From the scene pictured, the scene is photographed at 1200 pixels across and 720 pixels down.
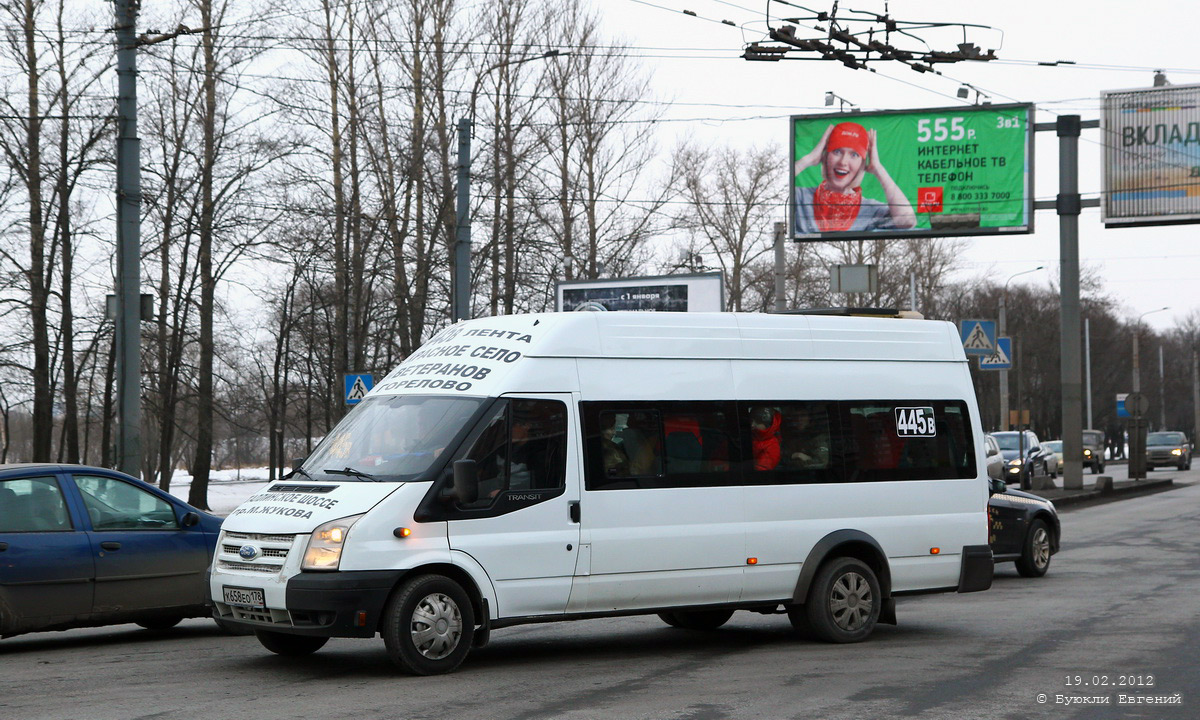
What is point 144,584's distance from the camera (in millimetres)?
10508

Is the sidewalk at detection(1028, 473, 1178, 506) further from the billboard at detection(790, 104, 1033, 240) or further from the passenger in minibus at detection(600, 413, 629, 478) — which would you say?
the passenger in minibus at detection(600, 413, 629, 478)

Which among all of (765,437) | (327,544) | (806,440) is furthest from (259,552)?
(806,440)

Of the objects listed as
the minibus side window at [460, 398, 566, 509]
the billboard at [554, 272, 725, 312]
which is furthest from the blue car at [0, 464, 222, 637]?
the billboard at [554, 272, 725, 312]

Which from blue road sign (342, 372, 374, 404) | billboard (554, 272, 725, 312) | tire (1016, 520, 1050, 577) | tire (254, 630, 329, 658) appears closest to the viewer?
tire (254, 630, 329, 658)

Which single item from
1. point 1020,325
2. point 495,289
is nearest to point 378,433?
point 495,289

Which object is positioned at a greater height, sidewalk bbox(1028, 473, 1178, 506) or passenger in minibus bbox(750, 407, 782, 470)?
passenger in minibus bbox(750, 407, 782, 470)

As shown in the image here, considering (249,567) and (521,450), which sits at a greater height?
(521,450)

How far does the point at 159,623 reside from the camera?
37.3ft

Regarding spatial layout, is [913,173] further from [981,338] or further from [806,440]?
[806,440]

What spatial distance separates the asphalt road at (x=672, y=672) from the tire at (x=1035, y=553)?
2582 millimetres

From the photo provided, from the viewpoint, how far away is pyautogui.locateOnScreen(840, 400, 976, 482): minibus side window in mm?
10617

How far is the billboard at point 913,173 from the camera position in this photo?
33.0 meters

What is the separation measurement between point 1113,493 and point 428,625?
96.9 feet

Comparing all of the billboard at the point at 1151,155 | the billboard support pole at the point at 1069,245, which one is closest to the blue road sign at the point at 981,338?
the billboard support pole at the point at 1069,245
